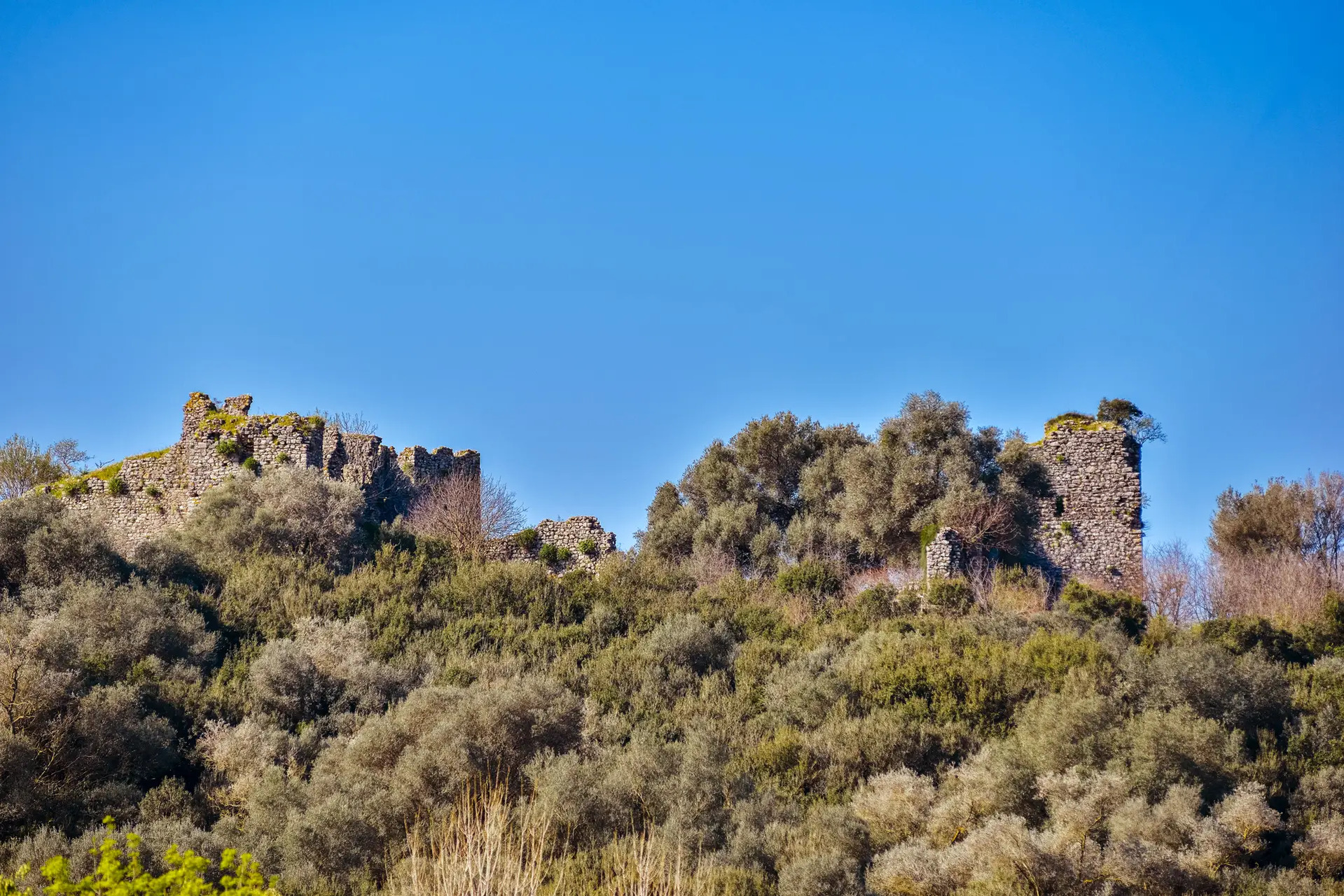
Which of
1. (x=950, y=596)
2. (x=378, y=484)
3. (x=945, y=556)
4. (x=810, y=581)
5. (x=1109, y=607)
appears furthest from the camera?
(x=378, y=484)

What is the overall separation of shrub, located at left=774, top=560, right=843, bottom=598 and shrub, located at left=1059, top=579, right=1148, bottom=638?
5.22m

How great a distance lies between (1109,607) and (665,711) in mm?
10014

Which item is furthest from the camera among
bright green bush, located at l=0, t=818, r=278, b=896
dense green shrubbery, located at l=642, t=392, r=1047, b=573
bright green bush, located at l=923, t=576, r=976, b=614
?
dense green shrubbery, located at l=642, t=392, r=1047, b=573

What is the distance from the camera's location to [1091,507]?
31.5 meters

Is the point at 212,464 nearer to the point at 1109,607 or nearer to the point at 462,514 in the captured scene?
the point at 462,514

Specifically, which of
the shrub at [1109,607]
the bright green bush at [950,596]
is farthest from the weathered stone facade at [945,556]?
the shrub at [1109,607]

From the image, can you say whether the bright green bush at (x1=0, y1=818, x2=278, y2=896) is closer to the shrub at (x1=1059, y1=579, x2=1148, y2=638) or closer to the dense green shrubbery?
the shrub at (x1=1059, y1=579, x2=1148, y2=638)

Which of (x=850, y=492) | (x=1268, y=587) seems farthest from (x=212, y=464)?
(x=1268, y=587)

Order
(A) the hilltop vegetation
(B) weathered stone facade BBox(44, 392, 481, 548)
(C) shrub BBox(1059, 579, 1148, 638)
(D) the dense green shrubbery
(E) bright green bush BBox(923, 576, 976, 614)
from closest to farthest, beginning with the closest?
(A) the hilltop vegetation → (C) shrub BBox(1059, 579, 1148, 638) → (E) bright green bush BBox(923, 576, 976, 614) → (D) the dense green shrubbery → (B) weathered stone facade BBox(44, 392, 481, 548)

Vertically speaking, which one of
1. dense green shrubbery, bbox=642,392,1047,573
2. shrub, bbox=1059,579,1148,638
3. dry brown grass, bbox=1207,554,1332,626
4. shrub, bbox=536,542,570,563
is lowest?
shrub, bbox=1059,579,1148,638

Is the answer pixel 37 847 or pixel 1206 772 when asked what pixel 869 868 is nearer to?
pixel 1206 772

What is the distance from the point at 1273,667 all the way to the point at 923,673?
17.9ft

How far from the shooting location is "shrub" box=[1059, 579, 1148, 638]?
24516mm

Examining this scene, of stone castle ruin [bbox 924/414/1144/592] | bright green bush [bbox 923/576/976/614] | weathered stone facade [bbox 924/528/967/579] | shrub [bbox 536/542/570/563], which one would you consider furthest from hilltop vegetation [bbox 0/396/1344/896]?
shrub [bbox 536/542/570/563]
